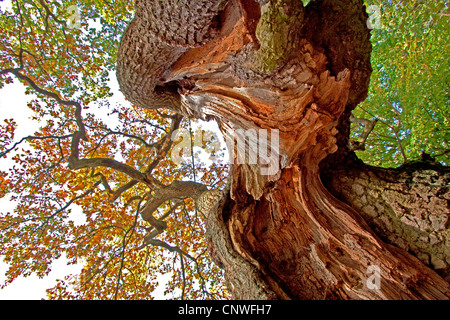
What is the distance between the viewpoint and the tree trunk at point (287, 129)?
6.17ft

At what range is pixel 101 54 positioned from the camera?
531 cm

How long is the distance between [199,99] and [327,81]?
4.60 ft

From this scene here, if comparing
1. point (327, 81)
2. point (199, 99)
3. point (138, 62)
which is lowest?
point (327, 81)

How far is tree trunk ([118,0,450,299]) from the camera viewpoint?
6.17 feet

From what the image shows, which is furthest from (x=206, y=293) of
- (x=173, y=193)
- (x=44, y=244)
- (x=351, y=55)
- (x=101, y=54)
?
(x=101, y=54)

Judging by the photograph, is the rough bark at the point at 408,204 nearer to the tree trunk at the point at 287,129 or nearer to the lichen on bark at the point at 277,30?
the tree trunk at the point at 287,129

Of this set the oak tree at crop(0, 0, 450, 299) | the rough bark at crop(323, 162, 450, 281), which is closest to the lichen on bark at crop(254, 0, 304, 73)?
the oak tree at crop(0, 0, 450, 299)

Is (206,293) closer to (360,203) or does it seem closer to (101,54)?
(360,203)

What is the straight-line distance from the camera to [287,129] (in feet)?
7.34

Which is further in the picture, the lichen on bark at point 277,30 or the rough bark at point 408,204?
the rough bark at point 408,204

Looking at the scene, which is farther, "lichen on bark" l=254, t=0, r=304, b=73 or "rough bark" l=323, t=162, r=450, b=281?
"rough bark" l=323, t=162, r=450, b=281

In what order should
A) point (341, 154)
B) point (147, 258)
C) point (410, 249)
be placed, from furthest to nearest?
1. point (147, 258)
2. point (341, 154)
3. point (410, 249)

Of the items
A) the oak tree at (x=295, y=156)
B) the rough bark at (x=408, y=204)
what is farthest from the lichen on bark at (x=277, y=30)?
the rough bark at (x=408, y=204)

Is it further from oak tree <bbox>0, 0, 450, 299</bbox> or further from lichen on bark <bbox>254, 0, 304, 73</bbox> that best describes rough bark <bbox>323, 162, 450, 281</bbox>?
lichen on bark <bbox>254, 0, 304, 73</bbox>
